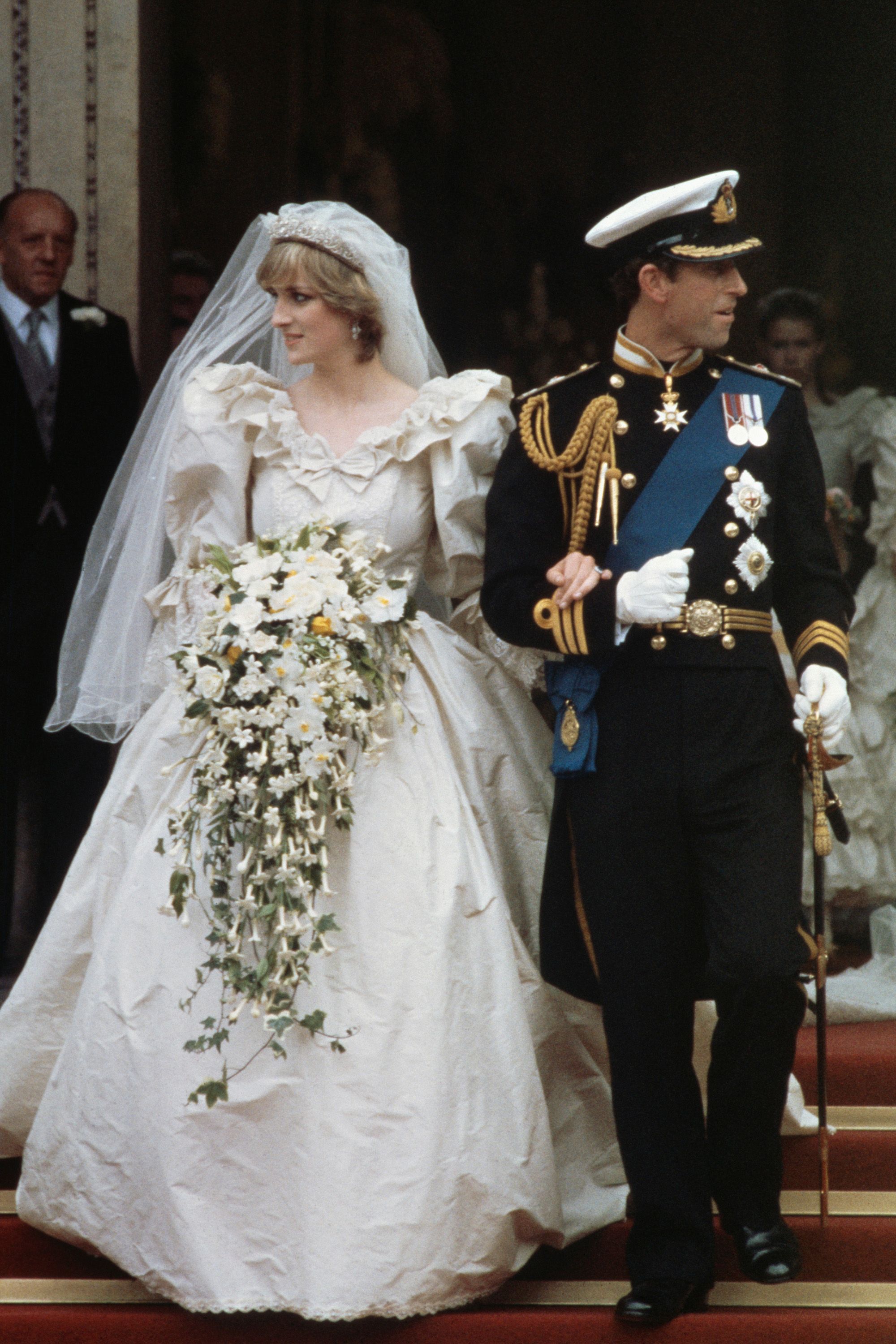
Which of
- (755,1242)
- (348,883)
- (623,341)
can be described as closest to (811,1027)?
(755,1242)

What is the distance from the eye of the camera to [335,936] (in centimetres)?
304

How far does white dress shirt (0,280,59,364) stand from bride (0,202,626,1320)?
1009mm

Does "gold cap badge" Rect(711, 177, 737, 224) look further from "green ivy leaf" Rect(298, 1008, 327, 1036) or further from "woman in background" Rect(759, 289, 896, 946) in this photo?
"woman in background" Rect(759, 289, 896, 946)

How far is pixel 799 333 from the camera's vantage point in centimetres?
515

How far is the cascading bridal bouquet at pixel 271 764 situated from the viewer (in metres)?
2.94

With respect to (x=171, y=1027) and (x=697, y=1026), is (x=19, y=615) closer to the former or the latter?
(x=171, y=1027)

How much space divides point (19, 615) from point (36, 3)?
1.79 metres

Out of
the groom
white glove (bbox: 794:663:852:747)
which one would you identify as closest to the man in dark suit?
the groom

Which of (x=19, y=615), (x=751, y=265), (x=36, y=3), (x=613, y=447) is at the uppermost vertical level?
(x=36, y=3)

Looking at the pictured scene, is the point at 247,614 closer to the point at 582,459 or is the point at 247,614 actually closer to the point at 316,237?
the point at 582,459

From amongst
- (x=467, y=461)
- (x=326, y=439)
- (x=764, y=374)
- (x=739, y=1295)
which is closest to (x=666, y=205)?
(x=764, y=374)

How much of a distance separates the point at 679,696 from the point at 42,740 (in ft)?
7.25

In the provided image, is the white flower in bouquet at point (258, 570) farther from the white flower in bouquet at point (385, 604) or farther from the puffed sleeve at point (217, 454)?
the puffed sleeve at point (217, 454)

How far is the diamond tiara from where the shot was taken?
3387 mm
